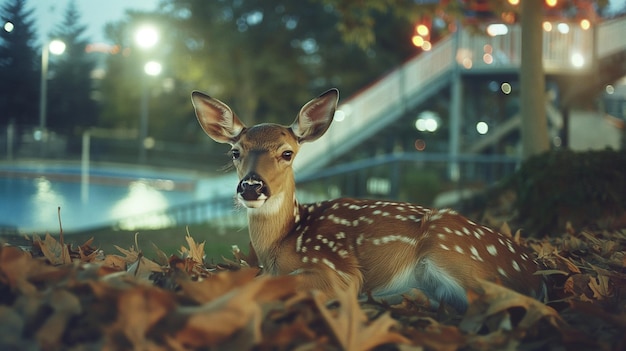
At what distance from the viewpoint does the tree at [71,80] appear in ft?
18.1

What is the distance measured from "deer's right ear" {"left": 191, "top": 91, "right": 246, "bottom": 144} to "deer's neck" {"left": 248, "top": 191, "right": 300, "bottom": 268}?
0.49m

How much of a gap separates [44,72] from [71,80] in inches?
31.0

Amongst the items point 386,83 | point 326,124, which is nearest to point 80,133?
point 326,124

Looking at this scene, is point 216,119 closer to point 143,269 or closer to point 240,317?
point 143,269

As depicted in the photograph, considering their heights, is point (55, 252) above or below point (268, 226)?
below

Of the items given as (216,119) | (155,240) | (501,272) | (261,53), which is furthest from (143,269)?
(261,53)

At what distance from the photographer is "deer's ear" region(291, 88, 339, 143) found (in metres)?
4.22

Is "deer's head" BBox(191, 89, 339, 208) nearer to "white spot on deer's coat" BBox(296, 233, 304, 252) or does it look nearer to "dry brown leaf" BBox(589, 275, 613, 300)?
"white spot on deer's coat" BBox(296, 233, 304, 252)

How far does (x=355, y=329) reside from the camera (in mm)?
2395

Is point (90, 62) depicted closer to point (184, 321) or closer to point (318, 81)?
point (184, 321)

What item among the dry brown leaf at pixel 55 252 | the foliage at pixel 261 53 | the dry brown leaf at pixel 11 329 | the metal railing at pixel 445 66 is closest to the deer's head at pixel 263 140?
the dry brown leaf at pixel 55 252

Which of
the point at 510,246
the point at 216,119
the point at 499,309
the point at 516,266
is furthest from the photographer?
the point at 216,119

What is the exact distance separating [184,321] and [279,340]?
1.01 feet

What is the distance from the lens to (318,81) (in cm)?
3070
